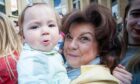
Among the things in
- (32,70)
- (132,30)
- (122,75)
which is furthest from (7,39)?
(122,75)

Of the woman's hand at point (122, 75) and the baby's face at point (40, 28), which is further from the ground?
the baby's face at point (40, 28)

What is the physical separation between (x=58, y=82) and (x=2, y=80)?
0.91m

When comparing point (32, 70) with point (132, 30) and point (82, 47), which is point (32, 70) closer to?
point (82, 47)

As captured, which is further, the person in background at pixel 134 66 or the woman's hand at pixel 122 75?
the person in background at pixel 134 66

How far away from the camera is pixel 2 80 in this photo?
8.99ft

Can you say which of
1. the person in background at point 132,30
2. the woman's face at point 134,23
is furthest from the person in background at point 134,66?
the woman's face at point 134,23

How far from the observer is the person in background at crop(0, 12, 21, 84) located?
9.03ft

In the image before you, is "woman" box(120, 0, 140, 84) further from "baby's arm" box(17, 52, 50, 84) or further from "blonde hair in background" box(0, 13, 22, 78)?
"blonde hair in background" box(0, 13, 22, 78)

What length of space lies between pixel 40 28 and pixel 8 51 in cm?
94

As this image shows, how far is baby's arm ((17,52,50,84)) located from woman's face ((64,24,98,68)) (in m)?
0.15

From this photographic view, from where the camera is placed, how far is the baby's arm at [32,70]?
6.13 feet

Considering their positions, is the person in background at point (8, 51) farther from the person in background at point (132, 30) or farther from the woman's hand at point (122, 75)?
the woman's hand at point (122, 75)

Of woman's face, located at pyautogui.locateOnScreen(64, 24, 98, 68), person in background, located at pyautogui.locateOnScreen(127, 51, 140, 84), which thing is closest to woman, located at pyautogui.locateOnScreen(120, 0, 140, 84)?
person in background, located at pyautogui.locateOnScreen(127, 51, 140, 84)

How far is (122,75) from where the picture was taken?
197 cm
